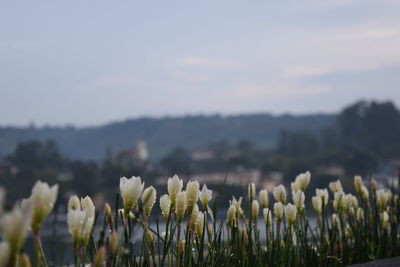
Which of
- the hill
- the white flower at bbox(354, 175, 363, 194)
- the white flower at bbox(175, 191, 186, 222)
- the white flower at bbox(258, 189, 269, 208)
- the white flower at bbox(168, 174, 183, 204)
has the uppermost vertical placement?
the hill

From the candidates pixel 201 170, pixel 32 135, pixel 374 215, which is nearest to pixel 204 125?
pixel 32 135

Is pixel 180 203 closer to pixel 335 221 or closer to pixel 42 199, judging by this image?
pixel 42 199

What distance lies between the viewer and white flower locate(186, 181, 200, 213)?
9.41 feet

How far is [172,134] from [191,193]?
7536 inches

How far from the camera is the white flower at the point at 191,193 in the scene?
2869mm

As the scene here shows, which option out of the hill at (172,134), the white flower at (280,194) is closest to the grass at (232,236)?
the white flower at (280,194)

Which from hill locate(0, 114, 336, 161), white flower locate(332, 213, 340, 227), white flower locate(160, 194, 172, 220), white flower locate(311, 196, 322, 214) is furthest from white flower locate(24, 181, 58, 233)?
hill locate(0, 114, 336, 161)

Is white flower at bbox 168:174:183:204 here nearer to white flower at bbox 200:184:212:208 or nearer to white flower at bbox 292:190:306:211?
white flower at bbox 200:184:212:208

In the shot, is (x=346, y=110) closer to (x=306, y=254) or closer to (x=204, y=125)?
(x=204, y=125)

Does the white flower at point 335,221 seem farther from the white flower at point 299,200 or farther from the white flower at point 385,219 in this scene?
the white flower at point 299,200

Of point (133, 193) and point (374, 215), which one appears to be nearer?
point (133, 193)

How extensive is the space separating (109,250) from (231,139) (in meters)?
182

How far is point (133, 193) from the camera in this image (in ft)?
8.81

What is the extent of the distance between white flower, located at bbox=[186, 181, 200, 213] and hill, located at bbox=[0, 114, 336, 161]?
537ft
